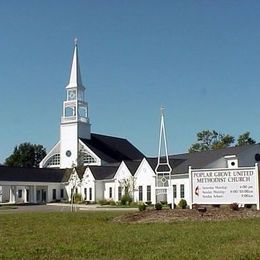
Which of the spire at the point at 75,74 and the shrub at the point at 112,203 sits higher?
the spire at the point at 75,74

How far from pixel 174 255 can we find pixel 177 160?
49.6 meters

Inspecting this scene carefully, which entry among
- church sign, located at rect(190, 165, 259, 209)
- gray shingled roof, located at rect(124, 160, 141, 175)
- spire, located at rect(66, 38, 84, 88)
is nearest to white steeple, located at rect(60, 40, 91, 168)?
spire, located at rect(66, 38, 84, 88)

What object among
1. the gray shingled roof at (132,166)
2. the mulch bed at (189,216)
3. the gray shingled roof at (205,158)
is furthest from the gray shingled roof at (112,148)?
the mulch bed at (189,216)

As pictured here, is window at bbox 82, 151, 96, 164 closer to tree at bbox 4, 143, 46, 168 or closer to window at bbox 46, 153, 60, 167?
window at bbox 46, 153, 60, 167

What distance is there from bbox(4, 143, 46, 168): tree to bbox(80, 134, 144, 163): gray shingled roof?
1051 inches

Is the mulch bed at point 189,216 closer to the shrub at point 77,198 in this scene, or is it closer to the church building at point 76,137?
the shrub at point 77,198

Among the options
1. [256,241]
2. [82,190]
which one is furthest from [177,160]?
[256,241]

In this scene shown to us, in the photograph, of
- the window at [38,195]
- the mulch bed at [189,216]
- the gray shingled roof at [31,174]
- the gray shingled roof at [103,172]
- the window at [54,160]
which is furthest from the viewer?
the window at [54,160]

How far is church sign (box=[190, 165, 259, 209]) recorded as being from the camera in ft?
95.3

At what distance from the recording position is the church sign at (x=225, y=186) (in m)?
29.0

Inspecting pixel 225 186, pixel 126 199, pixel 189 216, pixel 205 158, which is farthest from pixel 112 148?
pixel 189 216

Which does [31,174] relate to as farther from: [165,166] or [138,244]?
[138,244]

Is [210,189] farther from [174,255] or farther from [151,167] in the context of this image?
[151,167]

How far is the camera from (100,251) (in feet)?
42.7
